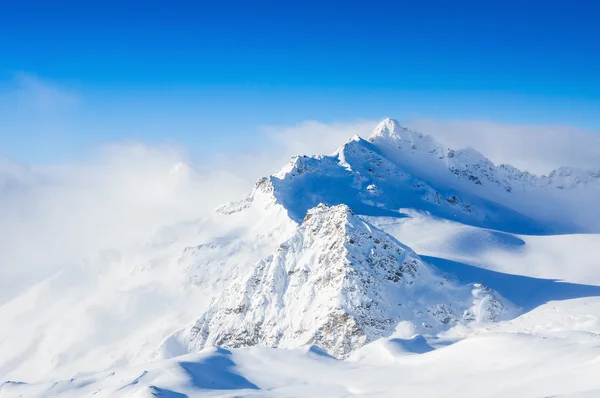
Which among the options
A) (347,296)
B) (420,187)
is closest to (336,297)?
(347,296)

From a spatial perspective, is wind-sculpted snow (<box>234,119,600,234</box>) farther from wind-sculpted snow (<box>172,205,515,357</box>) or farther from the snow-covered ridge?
wind-sculpted snow (<box>172,205,515,357</box>)

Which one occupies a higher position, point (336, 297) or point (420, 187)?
point (420, 187)

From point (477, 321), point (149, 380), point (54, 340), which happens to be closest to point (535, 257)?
point (477, 321)

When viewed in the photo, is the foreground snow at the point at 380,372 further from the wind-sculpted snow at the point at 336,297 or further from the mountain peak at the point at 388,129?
the mountain peak at the point at 388,129

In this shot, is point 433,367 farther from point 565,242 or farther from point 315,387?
point 565,242

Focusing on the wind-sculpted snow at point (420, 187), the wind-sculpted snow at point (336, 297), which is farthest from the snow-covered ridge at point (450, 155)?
the wind-sculpted snow at point (336, 297)

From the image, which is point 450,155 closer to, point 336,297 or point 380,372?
point 336,297

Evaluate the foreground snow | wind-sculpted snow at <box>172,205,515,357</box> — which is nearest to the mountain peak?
wind-sculpted snow at <box>172,205,515,357</box>
